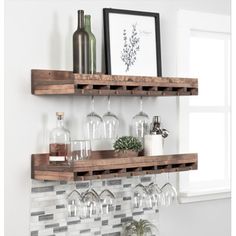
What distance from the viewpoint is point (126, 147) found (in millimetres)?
2553

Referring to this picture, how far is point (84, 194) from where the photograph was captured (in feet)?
8.00

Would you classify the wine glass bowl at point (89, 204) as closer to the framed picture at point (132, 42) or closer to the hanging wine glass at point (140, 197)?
the hanging wine glass at point (140, 197)

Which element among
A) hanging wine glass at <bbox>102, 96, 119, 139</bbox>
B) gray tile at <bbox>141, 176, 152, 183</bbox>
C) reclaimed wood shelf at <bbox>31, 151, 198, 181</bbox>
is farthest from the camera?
gray tile at <bbox>141, 176, 152, 183</bbox>

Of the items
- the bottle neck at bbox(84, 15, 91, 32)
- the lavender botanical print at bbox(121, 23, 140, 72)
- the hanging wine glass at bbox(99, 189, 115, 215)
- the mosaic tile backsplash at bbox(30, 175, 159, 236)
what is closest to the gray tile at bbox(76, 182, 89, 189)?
the mosaic tile backsplash at bbox(30, 175, 159, 236)

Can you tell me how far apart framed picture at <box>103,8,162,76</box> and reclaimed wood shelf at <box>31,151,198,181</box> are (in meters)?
0.46

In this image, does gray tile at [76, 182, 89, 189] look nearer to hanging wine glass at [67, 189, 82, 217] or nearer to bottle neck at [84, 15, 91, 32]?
hanging wine glass at [67, 189, 82, 217]

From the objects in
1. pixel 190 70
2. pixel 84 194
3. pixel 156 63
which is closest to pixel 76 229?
pixel 84 194

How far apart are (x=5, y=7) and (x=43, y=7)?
0.67ft

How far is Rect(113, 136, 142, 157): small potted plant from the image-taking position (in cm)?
255

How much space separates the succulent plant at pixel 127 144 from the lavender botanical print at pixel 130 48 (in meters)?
0.36

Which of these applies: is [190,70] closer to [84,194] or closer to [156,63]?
[156,63]

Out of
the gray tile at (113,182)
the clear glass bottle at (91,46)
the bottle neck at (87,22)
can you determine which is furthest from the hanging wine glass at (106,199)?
the bottle neck at (87,22)

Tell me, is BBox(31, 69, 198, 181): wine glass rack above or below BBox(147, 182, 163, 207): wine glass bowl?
above

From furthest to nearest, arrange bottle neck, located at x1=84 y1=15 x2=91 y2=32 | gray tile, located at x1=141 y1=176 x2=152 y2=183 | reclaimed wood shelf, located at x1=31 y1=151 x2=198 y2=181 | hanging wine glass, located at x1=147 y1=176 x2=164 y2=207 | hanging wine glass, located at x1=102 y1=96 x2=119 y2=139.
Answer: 1. gray tile, located at x1=141 y1=176 x2=152 y2=183
2. hanging wine glass, located at x1=147 y1=176 x2=164 y2=207
3. hanging wine glass, located at x1=102 y1=96 x2=119 y2=139
4. bottle neck, located at x1=84 y1=15 x2=91 y2=32
5. reclaimed wood shelf, located at x1=31 y1=151 x2=198 y2=181
